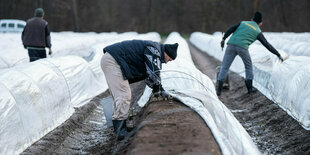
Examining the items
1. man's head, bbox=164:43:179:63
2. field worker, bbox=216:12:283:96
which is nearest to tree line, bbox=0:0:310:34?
field worker, bbox=216:12:283:96

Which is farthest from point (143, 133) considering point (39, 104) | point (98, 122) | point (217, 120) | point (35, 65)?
point (35, 65)

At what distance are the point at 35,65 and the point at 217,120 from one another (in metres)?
3.11

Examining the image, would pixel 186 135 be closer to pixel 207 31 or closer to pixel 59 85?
pixel 59 85

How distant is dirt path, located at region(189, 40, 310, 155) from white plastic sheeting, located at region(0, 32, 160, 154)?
287 centimetres

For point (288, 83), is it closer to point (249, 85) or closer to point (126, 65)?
point (249, 85)

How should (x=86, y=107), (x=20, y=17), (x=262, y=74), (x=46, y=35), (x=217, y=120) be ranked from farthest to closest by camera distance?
(x=20, y=17) < (x=262, y=74) < (x=46, y=35) < (x=86, y=107) < (x=217, y=120)

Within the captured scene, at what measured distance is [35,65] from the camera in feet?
18.1

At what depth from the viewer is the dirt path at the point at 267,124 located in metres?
4.34

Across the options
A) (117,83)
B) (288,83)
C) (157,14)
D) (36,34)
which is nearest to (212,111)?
(117,83)

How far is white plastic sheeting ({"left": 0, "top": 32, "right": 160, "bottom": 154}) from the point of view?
3963mm

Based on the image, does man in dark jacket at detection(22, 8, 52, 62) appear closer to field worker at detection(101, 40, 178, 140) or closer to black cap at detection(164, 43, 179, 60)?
field worker at detection(101, 40, 178, 140)

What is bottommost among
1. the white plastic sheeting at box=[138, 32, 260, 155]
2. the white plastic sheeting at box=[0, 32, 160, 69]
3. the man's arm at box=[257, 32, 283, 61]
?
the white plastic sheeting at box=[0, 32, 160, 69]

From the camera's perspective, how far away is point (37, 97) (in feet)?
15.5

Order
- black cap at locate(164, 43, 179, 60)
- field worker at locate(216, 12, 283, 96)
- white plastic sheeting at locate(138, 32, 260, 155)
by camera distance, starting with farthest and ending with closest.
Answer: field worker at locate(216, 12, 283, 96) → black cap at locate(164, 43, 179, 60) → white plastic sheeting at locate(138, 32, 260, 155)
